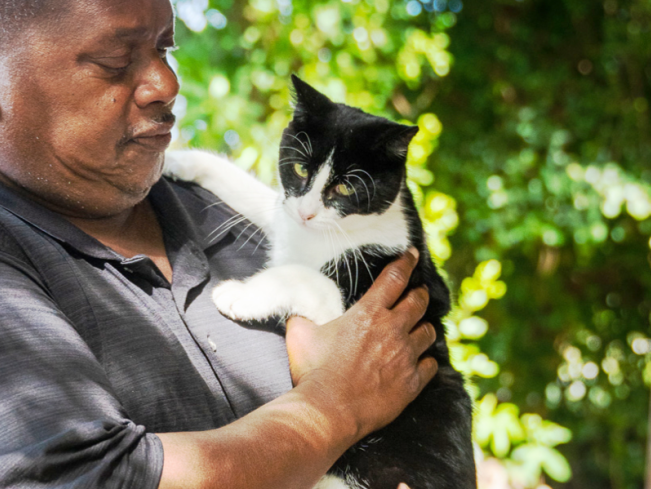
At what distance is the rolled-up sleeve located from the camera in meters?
0.75

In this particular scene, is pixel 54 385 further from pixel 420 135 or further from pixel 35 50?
pixel 420 135

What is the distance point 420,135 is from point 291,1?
0.89m

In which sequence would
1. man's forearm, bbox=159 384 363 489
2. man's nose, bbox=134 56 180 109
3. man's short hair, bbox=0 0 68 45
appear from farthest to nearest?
man's nose, bbox=134 56 180 109 < man's short hair, bbox=0 0 68 45 < man's forearm, bbox=159 384 363 489

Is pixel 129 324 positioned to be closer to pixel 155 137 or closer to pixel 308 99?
pixel 155 137

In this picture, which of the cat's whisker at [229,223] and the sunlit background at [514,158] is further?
the sunlit background at [514,158]

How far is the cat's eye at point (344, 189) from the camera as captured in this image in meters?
1.58

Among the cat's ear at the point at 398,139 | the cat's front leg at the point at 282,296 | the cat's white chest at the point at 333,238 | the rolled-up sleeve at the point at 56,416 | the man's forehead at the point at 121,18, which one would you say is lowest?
the cat's white chest at the point at 333,238

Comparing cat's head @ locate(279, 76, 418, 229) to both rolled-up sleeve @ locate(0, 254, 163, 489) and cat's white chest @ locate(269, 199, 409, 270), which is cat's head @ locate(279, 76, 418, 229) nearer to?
cat's white chest @ locate(269, 199, 409, 270)

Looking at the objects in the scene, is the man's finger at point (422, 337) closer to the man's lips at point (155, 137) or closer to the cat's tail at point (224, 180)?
the cat's tail at point (224, 180)

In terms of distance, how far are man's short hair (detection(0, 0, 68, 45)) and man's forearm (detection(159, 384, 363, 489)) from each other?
2.66ft

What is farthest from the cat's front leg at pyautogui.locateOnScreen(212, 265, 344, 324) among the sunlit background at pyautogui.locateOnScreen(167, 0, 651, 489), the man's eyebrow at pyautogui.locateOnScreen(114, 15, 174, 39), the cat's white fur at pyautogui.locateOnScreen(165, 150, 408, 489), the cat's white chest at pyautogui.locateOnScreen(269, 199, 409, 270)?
the sunlit background at pyautogui.locateOnScreen(167, 0, 651, 489)

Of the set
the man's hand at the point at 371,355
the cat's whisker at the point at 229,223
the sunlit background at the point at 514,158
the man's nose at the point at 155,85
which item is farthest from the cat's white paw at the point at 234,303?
the sunlit background at the point at 514,158

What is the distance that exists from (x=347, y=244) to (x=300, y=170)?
24 cm

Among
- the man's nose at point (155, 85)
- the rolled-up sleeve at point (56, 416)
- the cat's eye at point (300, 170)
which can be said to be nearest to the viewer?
the rolled-up sleeve at point (56, 416)
